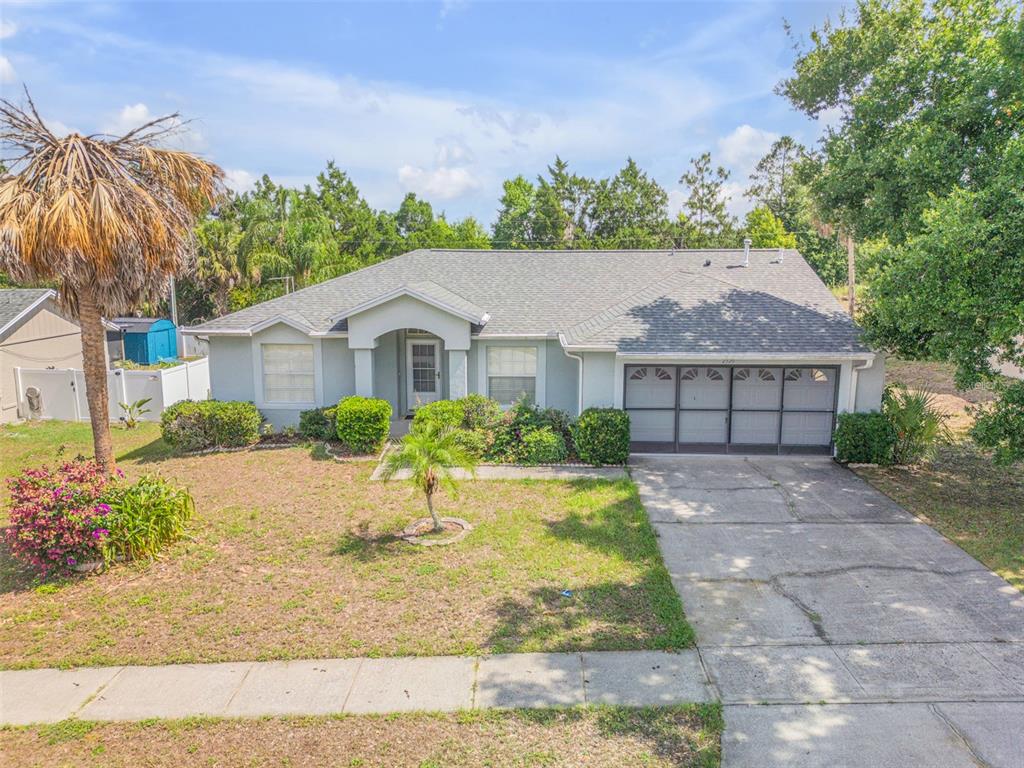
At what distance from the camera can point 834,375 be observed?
14727mm

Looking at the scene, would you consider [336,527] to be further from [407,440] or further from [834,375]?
[834,375]

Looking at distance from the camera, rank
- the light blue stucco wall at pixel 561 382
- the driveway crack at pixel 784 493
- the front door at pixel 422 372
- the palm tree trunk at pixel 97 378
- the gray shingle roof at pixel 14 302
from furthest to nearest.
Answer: the gray shingle roof at pixel 14 302
the front door at pixel 422 372
the light blue stucco wall at pixel 561 382
the driveway crack at pixel 784 493
the palm tree trunk at pixel 97 378

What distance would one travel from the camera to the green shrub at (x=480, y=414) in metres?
15.2

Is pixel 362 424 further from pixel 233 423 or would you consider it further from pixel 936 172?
pixel 936 172

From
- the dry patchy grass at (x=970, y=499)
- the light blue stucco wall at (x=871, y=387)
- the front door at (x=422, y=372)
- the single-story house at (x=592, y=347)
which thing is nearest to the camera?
the dry patchy grass at (x=970, y=499)

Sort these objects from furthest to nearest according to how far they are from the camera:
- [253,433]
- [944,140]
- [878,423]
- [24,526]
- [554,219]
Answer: [554,219] → [253,433] → [878,423] → [944,140] → [24,526]

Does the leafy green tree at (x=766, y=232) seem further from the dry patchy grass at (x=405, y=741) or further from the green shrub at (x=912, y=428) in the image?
the dry patchy grass at (x=405, y=741)

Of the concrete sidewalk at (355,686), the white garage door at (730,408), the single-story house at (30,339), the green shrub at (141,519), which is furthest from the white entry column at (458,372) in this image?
the single-story house at (30,339)

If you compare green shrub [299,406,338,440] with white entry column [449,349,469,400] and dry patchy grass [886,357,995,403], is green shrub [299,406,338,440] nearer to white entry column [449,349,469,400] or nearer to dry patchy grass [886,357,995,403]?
white entry column [449,349,469,400]

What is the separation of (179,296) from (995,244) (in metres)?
37.3

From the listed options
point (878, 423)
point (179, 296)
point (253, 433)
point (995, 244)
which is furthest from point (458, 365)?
point (179, 296)

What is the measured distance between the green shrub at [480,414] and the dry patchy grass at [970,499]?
8.14 metres

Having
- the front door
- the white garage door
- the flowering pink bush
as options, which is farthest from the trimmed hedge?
the white garage door

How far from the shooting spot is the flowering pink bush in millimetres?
9000
